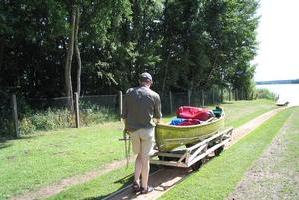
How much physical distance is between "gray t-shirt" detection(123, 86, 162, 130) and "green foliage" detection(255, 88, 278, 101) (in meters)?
51.4

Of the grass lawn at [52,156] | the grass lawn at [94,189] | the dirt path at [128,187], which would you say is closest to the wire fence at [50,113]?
the grass lawn at [52,156]

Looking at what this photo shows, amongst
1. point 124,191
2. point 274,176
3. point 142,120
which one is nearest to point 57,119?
point 124,191

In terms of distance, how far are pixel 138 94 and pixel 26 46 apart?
1470cm

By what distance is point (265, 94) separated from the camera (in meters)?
60.3

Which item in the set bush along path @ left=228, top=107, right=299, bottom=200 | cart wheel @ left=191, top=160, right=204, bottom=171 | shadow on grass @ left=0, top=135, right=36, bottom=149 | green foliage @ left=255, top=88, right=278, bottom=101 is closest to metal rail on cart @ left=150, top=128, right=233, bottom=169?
cart wheel @ left=191, top=160, right=204, bottom=171

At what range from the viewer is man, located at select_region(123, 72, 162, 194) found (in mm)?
7973

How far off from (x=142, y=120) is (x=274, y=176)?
9.65 feet

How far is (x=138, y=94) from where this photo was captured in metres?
7.96

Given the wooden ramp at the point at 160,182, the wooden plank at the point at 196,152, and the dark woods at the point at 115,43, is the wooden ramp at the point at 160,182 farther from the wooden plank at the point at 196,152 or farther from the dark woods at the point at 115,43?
the dark woods at the point at 115,43

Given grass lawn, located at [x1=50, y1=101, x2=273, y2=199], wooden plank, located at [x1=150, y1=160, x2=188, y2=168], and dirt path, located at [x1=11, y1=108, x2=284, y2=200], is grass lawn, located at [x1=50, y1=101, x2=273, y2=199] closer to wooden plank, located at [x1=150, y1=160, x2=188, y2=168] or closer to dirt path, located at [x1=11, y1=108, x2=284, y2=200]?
dirt path, located at [x1=11, y1=108, x2=284, y2=200]

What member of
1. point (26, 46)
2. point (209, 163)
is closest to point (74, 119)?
point (26, 46)

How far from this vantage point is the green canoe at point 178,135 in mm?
9318

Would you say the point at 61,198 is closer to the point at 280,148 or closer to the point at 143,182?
the point at 143,182

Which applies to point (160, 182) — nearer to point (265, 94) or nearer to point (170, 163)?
point (170, 163)
